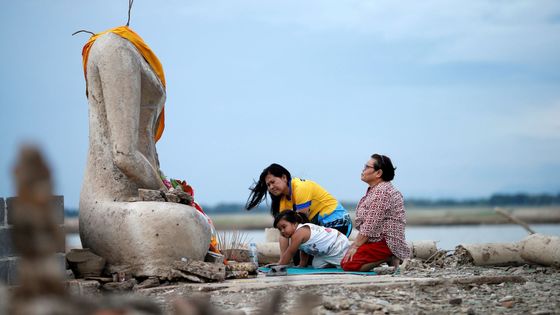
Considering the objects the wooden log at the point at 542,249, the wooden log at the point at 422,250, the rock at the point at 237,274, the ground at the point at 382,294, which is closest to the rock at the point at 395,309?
the ground at the point at 382,294

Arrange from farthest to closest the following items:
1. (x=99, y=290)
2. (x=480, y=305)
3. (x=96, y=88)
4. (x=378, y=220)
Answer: (x=378, y=220), (x=96, y=88), (x=99, y=290), (x=480, y=305)

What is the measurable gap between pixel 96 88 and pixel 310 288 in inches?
123

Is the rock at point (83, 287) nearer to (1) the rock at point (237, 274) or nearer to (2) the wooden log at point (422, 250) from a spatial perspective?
(1) the rock at point (237, 274)

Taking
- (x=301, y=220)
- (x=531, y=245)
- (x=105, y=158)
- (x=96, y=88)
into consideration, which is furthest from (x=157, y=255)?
(x=531, y=245)

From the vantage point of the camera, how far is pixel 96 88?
8.56 m

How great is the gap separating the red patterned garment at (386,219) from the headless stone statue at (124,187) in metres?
2.07

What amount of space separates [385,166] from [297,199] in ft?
4.25

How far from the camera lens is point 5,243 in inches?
301

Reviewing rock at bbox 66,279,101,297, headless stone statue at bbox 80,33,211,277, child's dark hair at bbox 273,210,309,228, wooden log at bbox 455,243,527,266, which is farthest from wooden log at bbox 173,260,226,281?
wooden log at bbox 455,243,527,266

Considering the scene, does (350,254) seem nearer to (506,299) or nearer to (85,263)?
(506,299)

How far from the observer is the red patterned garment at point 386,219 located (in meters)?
9.67

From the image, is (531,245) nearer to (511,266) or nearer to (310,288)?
(511,266)

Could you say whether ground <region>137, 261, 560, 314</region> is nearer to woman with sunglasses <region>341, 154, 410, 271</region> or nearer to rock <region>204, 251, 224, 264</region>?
rock <region>204, 251, 224, 264</region>

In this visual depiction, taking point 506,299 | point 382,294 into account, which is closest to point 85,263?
point 382,294
